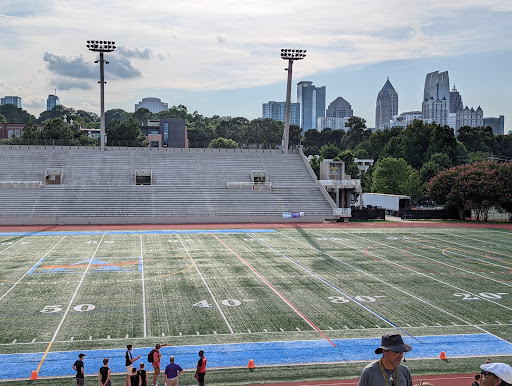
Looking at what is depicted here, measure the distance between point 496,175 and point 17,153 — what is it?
49.5m

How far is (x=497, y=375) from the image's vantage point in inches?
221

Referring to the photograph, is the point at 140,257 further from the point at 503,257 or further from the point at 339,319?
the point at 503,257

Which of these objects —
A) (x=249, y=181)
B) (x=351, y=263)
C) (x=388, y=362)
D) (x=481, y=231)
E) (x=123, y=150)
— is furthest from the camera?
(x=123, y=150)

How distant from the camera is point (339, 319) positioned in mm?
18281

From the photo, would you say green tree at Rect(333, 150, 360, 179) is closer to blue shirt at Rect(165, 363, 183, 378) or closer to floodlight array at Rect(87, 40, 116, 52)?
floodlight array at Rect(87, 40, 116, 52)

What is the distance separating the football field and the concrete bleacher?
1206cm

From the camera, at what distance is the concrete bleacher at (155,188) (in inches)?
1868

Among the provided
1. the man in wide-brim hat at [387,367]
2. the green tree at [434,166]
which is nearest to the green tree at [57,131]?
the green tree at [434,166]

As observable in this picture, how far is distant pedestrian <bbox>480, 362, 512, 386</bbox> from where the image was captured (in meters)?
5.58

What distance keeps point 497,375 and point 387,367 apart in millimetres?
1106

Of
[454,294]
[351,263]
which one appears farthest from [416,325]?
[351,263]

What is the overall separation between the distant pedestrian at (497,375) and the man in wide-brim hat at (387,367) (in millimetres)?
838

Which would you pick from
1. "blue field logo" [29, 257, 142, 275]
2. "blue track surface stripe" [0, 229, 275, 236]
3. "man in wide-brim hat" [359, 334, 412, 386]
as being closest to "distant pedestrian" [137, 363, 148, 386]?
"man in wide-brim hat" [359, 334, 412, 386]

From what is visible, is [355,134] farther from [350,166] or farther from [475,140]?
[350,166]
